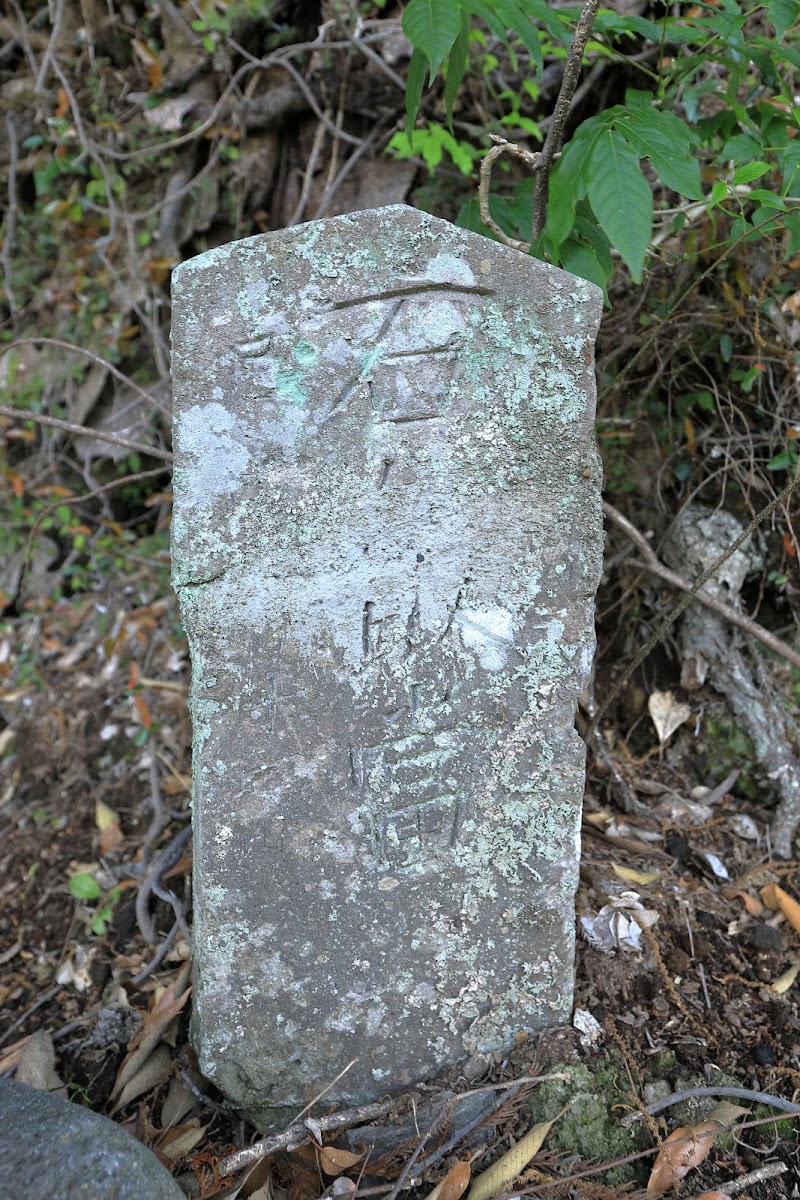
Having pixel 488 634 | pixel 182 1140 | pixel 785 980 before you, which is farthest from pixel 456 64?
pixel 182 1140

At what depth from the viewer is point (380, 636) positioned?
1521 millimetres

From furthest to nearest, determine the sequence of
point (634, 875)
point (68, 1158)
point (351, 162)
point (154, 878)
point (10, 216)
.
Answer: point (10, 216) → point (351, 162) → point (154, 878) → point (634, 875) → point (68, 1158)

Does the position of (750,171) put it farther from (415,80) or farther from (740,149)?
(415,80)

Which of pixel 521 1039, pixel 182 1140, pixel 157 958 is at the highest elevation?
pixel 521 1039

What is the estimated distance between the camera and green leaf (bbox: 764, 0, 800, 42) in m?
1.56

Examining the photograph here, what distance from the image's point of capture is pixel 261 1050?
159cm

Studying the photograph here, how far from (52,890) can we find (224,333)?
5.43 ft

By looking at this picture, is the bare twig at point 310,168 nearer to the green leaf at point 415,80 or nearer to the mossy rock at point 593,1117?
the green leaf at point 415,80

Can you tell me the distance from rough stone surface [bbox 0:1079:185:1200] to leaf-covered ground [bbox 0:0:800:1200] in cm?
27

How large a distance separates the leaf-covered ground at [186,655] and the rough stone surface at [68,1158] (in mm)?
268

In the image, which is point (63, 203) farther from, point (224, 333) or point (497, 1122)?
point (497, 1122)

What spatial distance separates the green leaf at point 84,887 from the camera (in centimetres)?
223

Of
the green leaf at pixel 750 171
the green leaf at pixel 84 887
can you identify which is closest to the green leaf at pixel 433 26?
the green leaf at pixel 750 171

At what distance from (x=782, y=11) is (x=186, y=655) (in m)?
2.27
